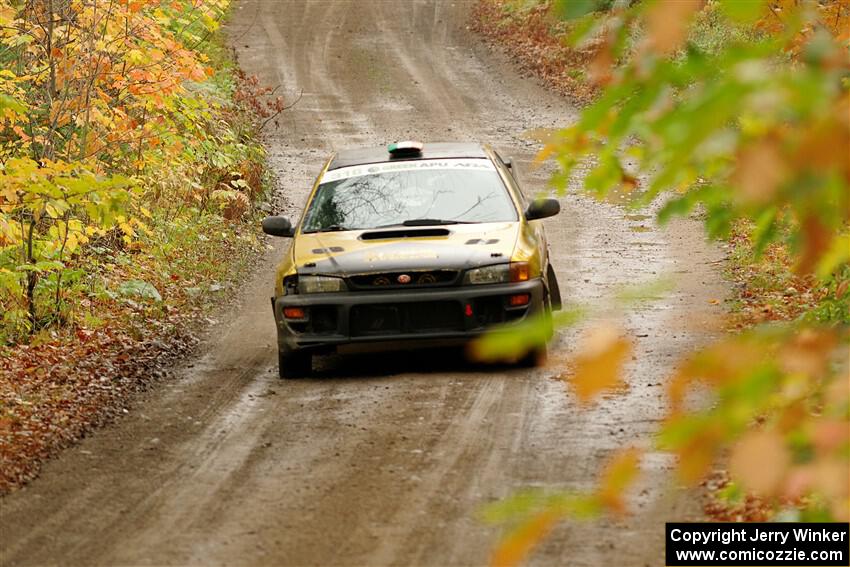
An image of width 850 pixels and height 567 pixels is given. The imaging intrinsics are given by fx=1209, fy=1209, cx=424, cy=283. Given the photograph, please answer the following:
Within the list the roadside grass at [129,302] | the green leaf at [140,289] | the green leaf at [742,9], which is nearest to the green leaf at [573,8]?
the green leaf at [742,9]

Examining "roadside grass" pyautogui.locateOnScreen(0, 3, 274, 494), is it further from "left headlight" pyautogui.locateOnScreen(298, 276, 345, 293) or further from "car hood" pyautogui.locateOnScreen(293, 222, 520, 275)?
"car hood" pyautogui.locateOnScreen(293, 222, 520, 275)

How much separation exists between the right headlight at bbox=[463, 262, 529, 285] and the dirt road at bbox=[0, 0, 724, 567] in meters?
0.75

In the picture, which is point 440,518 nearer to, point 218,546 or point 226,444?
point 218,546

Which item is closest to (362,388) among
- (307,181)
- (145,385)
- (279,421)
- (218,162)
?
(279,421)

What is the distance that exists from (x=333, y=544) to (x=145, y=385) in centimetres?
467

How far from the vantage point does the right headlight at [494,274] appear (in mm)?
9234

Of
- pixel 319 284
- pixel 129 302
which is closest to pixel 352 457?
pixel 319 284

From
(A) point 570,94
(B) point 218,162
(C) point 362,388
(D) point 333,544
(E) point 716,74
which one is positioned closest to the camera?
(E) point 716,74

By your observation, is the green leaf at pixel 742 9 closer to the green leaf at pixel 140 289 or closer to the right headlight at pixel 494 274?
the right headlight at pixel 494 274

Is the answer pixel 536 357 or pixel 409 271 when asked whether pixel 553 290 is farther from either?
pixel 409 271

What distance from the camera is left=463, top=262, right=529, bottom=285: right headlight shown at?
9234 mm

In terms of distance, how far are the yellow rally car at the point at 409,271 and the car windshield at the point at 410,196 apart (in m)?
0.01

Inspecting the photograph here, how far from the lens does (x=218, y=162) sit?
55.3 feet

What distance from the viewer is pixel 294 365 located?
9805mm
